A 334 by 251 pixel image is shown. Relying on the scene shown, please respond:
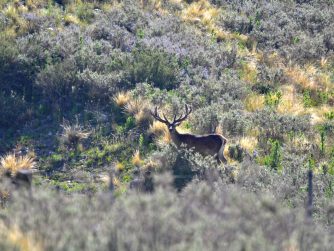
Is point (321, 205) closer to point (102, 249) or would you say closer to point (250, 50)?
point (102, 249)

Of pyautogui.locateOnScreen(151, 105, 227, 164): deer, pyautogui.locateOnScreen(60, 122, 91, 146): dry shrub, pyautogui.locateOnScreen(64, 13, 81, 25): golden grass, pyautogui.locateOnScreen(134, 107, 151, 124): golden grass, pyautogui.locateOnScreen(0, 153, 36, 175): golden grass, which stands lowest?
pyautogui.locateOnScreen(0, 153, 36, 175): golden grass

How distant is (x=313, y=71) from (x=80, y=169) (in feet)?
31.5

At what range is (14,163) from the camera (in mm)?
14016

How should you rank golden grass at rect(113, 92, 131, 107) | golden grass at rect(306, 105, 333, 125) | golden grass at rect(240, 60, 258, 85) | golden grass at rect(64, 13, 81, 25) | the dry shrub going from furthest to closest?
golden grass at rect(64, 13, 81, 25)
golden grass at rect(240, 60, 258, 85)
golden grass at rect(306, 105, 333, 125)
golden grass at rect(113, 92, 131, 107)
the dry shrub

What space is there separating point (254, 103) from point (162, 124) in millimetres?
3383

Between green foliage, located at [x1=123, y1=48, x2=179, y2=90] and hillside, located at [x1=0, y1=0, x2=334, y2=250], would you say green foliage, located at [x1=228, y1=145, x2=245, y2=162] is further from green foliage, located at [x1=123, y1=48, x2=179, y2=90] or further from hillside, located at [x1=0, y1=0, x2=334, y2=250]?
green foliage, located at [x1=123, y1=48, x2=179, y2=90]

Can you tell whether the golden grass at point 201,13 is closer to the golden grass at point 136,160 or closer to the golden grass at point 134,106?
the golden grass at point 134,106

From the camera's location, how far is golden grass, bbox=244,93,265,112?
17797 mm

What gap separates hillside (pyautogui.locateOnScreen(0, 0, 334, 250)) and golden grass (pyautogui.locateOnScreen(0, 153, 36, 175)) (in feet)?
0.13

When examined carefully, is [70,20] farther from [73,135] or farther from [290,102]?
[290,102]

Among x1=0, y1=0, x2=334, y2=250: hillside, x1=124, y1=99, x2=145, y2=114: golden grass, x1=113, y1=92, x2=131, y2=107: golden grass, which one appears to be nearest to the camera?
x1=0, y1=0, x2=334, y2=250: hillside

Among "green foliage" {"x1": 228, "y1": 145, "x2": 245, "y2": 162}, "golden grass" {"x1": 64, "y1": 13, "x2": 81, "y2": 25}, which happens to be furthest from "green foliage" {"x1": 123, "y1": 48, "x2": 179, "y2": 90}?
"green foliage" {"x1": 228, "y1": 145, "x2": 245, "y2": 162}

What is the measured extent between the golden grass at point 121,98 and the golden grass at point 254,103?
123 inches

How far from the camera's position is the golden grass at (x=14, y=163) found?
1389cm
